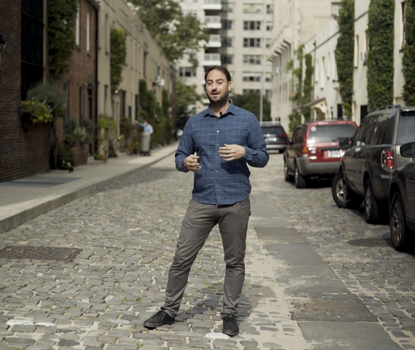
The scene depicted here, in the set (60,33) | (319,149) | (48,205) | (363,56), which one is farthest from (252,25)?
(48,205)

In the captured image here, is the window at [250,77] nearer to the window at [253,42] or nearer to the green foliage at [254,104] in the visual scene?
the window at [253,42]

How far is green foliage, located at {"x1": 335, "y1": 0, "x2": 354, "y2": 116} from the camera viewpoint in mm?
38125

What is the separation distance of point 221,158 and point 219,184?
0.18 m

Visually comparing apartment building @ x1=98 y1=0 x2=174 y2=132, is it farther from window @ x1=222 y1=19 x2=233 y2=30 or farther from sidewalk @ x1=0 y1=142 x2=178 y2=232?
window @ x1=222 y1=19 x2=233 y2=30

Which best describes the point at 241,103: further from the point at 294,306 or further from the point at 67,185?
the point at 294,306

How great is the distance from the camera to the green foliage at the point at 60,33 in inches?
877

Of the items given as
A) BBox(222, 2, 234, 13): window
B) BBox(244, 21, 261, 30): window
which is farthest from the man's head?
BBox(244, 21, 261, 30): window

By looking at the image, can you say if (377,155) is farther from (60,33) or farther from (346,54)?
(346,54)

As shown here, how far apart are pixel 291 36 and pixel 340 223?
5558cm

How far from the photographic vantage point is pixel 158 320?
5.84 metres

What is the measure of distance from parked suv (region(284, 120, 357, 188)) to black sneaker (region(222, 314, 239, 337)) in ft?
46.0

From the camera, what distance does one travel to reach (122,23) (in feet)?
129

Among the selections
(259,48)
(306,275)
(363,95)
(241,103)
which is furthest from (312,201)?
(259,48)

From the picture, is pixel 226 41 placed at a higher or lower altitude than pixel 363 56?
higher
